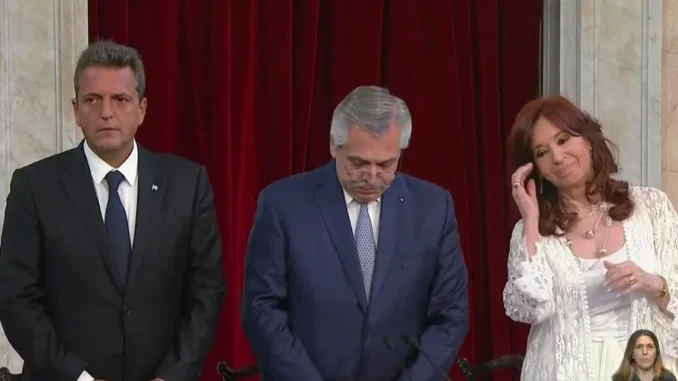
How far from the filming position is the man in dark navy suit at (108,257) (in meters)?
3.75

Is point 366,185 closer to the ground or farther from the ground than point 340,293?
farther from the ground

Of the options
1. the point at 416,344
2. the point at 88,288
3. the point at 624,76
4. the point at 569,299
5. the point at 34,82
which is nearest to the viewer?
the point at 416,344

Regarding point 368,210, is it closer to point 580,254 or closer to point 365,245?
point 365,245

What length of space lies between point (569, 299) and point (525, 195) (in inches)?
14.4

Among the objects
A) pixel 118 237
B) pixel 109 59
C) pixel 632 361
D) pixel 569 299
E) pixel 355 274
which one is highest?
pixel 109 59

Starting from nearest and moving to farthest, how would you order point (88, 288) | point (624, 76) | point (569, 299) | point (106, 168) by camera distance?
point (88, 288) < point (106, 168) < point (569, 299) < point (624, 76)

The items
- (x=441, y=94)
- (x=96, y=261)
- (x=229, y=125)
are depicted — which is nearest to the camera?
(x=96, y=261)

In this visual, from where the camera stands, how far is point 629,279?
3.90m

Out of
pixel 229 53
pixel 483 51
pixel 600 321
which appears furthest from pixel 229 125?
pixel 600 321

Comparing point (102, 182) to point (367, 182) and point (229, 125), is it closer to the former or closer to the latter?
point (367, 182)

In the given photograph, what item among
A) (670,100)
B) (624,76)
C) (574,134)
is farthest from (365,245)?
(670,100)

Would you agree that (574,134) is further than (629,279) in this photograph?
Yes

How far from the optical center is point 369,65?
5.87m

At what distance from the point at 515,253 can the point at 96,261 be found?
51.1 inches
